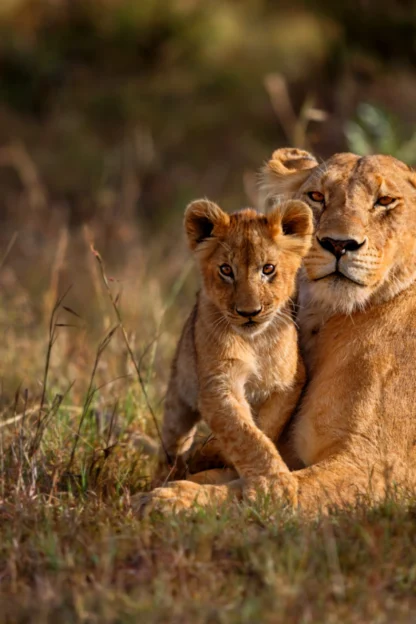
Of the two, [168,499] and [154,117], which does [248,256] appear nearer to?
[168,499]

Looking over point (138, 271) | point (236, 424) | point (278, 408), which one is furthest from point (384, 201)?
point (138, 271)

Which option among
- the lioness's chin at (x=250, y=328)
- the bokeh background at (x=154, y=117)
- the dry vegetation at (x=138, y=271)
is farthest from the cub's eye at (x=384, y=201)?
the bokeh background at (x=154, y=117)

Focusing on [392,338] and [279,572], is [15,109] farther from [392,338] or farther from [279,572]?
[279,572]

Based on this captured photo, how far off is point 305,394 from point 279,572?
1.31 meters

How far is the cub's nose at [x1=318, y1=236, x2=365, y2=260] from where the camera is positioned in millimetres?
4344

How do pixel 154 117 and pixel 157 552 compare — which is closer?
pixel 157 552

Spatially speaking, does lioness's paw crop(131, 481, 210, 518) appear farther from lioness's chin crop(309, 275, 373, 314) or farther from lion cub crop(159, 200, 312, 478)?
lioness's chin crop(309, 275, 373, 314)

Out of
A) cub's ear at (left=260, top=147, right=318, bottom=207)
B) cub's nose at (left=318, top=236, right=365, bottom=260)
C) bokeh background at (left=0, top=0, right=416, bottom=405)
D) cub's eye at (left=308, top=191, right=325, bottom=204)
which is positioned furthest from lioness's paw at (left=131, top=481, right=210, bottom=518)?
bokeh background at (left=0, top=0, right=416, bottom=405)

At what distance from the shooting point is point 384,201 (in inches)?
181

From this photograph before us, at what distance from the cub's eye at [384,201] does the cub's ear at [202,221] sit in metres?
0.64

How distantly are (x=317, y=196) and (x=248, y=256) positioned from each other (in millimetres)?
566

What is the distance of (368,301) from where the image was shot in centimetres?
461

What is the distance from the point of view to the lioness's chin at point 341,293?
14.5ft

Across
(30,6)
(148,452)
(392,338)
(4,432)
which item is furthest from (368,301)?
(30,6)
